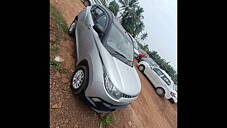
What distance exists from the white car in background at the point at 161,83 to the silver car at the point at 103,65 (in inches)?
191

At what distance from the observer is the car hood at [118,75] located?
2.95 m

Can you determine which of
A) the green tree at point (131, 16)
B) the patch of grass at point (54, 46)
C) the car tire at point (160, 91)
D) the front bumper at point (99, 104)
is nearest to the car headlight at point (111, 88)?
the front bumper at point (99, 104)

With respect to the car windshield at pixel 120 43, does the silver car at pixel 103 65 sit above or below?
below

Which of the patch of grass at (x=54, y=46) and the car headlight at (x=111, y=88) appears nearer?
the car headlight at (x=111, y=88)

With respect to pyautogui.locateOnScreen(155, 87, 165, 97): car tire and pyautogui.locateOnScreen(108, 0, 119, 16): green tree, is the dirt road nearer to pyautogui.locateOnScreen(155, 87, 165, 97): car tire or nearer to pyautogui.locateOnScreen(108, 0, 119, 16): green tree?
pyautogui.locateOnScreen(155, 87, 165, 97): car tire

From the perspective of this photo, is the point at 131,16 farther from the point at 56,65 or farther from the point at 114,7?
the point at 56,65

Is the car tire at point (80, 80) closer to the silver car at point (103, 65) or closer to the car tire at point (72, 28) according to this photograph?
the silver car at point (103, 65)

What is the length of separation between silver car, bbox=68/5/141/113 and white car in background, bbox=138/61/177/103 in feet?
15.9

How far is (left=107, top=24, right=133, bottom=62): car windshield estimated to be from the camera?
371 cm

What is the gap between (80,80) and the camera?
3131mm
